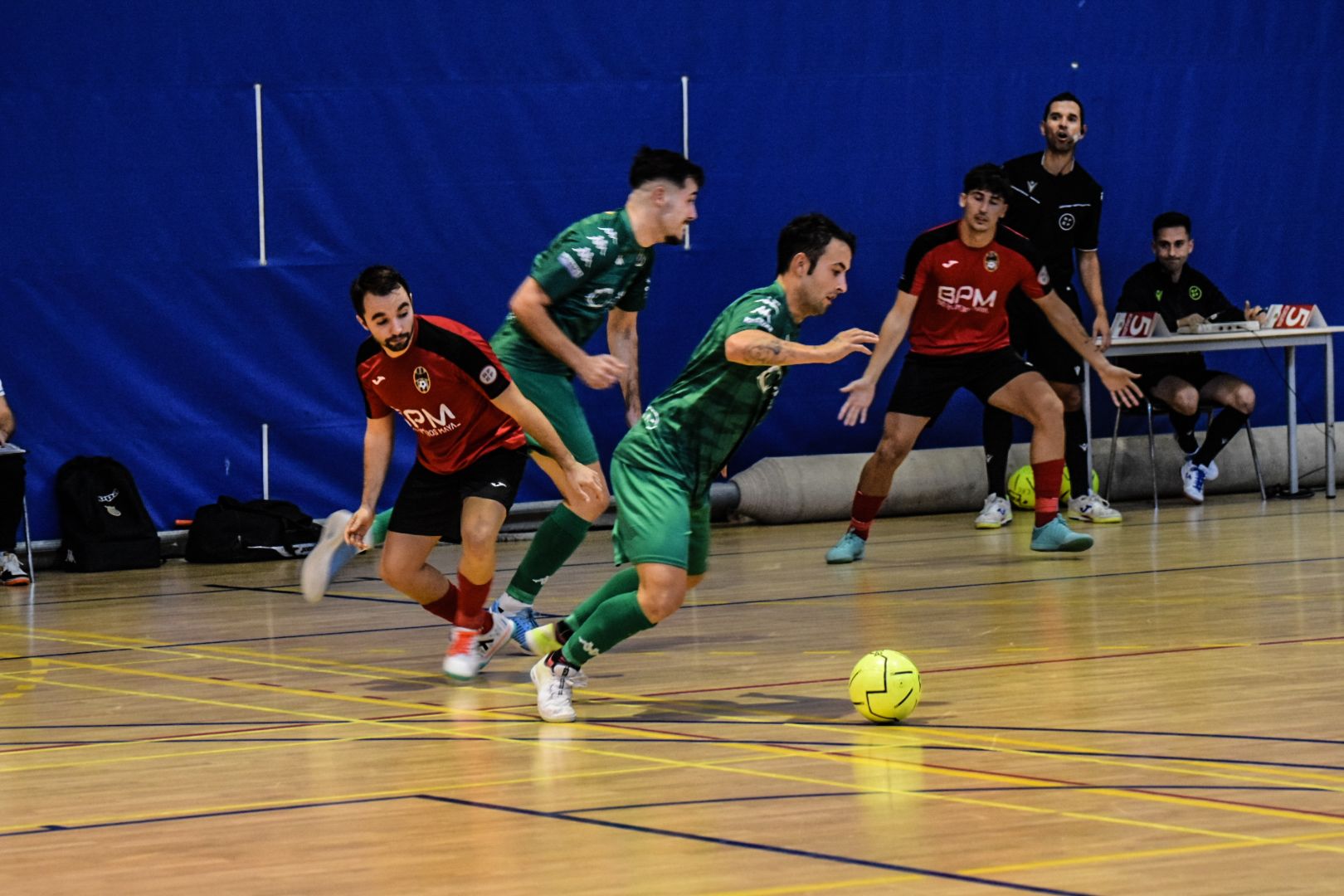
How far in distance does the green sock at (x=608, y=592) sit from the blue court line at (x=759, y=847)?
1690mm

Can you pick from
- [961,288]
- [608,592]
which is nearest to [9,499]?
[961,288]

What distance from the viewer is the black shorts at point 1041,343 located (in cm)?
1351

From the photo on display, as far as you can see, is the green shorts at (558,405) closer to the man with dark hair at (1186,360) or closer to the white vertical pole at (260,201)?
the white vertical pole at (260,201)

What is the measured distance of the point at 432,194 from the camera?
13.4 m

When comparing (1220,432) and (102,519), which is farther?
(1220,432)

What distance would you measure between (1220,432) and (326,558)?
326 inches

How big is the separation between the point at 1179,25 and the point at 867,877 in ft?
41.6

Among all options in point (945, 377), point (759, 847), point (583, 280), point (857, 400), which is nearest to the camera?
point (759, 847)

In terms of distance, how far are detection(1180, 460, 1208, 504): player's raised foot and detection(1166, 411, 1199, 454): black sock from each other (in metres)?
0.20

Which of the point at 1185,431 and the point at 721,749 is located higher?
the point at 1185,431

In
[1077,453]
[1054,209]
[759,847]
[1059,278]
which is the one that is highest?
[1054,209]

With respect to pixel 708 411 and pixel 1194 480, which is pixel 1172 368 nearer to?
pixel 1194 480

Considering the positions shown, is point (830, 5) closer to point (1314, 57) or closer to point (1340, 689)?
point (1314, 57)

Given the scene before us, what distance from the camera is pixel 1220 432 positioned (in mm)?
14422
